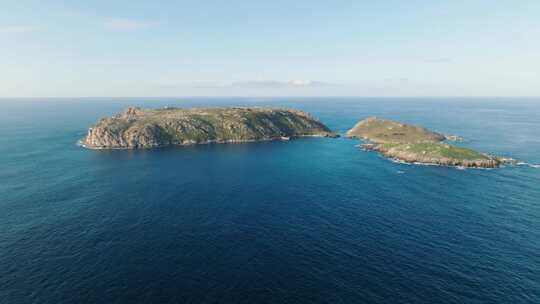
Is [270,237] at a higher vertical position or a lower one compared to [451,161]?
lower

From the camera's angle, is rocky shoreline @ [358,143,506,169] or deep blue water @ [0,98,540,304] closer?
deep blue water @ [0,98,540,304]

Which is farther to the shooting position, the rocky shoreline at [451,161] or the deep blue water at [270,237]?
the rocky shoreline at [451,161]

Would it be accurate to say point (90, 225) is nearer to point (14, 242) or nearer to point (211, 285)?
point (14, 242)

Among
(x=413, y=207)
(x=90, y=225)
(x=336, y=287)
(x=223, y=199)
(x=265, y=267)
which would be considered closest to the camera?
(x=336, y=287)

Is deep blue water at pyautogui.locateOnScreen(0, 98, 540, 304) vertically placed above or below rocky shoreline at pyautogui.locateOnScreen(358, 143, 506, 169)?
below

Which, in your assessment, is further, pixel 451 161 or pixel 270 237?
pixel 451 161

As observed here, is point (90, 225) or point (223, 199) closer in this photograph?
point (90, 225)

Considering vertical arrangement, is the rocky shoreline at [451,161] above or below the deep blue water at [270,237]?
above

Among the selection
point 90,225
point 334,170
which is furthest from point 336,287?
point 334,170
